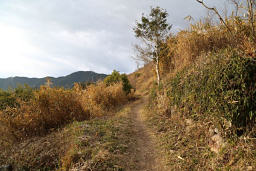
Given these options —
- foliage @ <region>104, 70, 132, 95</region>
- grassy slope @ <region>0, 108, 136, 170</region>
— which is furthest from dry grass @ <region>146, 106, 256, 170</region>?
foliage @ <region>104, 70, 132, 95</region>

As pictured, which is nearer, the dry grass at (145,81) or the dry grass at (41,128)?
the dry grass at (41,128)

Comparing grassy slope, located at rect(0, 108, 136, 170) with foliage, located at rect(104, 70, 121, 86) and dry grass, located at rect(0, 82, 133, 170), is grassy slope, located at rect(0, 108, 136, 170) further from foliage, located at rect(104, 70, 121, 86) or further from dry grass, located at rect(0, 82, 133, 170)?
foliage, located at rect(104, 70, 121, 86)

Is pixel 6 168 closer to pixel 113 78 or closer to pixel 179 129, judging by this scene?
pixel 179 129

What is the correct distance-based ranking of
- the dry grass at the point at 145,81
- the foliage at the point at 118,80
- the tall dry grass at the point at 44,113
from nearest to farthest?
1. the tall dry grass at the point at 44,113
2. the foliage at the point at 118,80
3. the dry grass at the point at 145,81

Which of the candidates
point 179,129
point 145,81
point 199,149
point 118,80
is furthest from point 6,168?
point 145,81


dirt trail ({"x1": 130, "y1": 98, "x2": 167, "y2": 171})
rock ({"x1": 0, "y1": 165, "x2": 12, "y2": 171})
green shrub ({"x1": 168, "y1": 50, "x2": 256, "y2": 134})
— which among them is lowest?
dirt trail ({"x1": 130, "y1": 98, "x2": 167, "y2": 171})

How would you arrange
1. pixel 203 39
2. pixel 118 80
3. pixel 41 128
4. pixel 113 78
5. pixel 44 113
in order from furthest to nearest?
1. pixel 113 78
2. pixel 118 80
3. pixel 203 39
4. pixel 44 113
5. pixel 41 128

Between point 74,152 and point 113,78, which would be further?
point 113,78

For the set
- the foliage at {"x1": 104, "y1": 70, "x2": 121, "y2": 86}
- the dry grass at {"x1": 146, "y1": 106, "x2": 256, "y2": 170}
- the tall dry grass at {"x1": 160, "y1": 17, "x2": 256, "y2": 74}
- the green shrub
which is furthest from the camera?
the foliage at {"x1": 104, "y1": 70, "x2": 121, "y2": 86}

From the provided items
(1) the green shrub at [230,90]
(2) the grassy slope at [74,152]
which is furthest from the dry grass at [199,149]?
(2) the grassy slope at [74,152]

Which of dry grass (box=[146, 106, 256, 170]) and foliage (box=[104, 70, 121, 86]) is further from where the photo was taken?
foliage (box=[104, 70, 121, 86])

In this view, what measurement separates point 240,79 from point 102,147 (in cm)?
324

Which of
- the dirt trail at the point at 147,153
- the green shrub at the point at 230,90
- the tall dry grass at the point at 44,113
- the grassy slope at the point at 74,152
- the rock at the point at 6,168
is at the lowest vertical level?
the dirt trail at the point at 147,153

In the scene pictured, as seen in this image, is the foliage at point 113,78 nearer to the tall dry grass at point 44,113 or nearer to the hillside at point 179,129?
the tall dry grass at point 44,113
